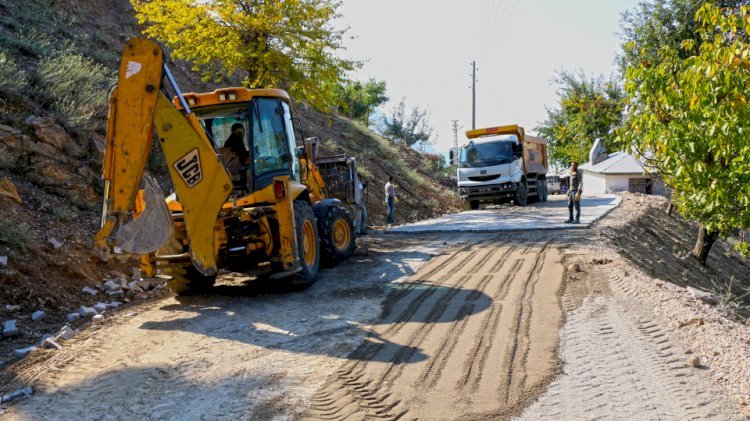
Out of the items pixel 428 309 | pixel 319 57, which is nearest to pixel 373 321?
pixel 428 309

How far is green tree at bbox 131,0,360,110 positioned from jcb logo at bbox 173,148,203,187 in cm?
884

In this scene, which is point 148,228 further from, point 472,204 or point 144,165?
point 472,204

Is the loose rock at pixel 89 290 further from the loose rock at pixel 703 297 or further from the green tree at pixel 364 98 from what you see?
the green tree at pixel 364 98

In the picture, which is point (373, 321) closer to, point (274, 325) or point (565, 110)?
point (274, 325)

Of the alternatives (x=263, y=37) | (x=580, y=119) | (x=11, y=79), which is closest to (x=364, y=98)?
(x=580, y=119)

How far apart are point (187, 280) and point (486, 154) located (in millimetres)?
17204

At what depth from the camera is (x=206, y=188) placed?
295 inches

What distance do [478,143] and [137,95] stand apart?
18.7 m

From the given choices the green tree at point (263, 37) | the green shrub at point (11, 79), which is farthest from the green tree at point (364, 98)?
the green shrub at point (11, 79)

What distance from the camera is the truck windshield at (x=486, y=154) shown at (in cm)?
2371

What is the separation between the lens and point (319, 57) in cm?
1675

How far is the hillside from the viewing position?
9.05 m

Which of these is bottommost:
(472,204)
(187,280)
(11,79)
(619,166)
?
(187,280)

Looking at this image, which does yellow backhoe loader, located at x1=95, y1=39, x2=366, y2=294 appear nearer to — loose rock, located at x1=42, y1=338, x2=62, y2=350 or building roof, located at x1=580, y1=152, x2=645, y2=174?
loose rock, located at x1=42, y1=338, x2=62, y2=350
